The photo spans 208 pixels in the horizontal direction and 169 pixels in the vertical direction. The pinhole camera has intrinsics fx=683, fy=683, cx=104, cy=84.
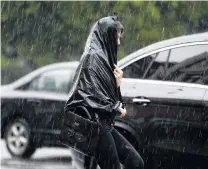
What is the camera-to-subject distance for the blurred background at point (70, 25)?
14.9 m

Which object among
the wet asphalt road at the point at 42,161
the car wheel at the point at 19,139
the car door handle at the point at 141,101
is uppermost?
the car door handle at the point at 141,101

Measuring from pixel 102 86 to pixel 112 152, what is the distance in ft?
1.79

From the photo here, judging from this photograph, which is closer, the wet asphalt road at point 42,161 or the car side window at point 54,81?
the wet asphalt road at point 42,161

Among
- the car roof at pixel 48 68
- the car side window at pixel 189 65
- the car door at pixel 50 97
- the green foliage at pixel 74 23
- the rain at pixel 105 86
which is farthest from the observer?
the green foliage at pixel 74 23

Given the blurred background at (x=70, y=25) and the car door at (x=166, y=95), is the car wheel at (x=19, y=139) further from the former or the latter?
the blurred background at (x=70, y=25)

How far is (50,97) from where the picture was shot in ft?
33.9

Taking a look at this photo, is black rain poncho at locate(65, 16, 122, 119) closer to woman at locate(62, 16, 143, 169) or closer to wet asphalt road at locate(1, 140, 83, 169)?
woman at locate(62, 16, 143, 169)

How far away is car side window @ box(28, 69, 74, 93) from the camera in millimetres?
10453

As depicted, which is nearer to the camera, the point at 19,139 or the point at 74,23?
the point at 19,139

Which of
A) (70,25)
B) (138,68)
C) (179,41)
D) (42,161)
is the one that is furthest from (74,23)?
(179,41)

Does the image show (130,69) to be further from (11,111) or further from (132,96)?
(11,111)

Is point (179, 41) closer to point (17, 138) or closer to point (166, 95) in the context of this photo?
point (166, 95)

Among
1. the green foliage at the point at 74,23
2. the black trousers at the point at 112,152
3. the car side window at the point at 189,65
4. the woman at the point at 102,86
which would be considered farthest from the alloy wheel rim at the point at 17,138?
the green foliage at the point at 74,23

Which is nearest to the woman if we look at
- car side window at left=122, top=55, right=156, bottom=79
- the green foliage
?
car side window at left=122, top=55, right=156, bottom=79
